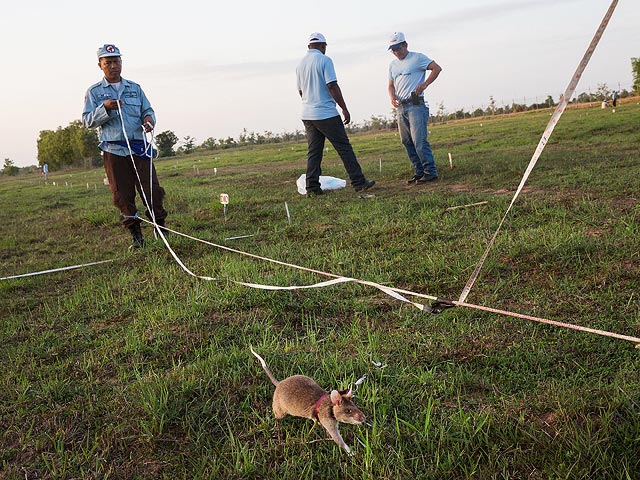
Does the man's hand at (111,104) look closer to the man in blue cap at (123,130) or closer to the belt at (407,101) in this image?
the man in blue cap at (123,130)

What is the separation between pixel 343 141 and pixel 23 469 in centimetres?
577

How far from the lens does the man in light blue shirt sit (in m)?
Answer: 6.96

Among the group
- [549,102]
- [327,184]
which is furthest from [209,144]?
[327,184]

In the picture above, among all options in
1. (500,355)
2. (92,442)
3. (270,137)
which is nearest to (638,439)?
(500,355)

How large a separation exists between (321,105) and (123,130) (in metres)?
2.89

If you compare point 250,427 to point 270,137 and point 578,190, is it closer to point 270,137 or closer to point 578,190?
point 578,190

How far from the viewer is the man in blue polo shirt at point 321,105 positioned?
6.76 m

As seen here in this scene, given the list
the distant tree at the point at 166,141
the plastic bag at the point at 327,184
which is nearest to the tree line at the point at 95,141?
the distant tree at the point at 166,141

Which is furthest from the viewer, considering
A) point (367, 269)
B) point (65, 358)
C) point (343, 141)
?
point (343, 141)

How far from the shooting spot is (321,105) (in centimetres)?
688

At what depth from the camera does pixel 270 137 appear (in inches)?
2168

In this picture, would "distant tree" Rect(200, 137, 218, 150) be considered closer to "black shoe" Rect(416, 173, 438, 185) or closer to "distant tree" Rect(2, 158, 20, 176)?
"distant tree" Rect(2, 158, 20, 176)

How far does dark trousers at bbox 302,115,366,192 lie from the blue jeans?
2.71 ft

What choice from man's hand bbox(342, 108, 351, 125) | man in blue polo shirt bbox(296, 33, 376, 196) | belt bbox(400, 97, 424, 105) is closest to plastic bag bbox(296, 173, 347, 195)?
man in blue polo shirt bbox(296, 33, 376, 196)
